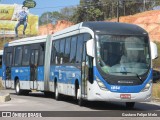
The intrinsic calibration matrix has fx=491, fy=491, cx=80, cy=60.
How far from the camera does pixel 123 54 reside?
18.2 m

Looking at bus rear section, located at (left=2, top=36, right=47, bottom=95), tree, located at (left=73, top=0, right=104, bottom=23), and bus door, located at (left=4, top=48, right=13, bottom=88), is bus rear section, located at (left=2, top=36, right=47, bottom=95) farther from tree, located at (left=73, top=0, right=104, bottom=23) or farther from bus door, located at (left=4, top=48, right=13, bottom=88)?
tree, located at (left=73, top=0, right=104, bottom=23)

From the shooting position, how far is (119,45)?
1836cm

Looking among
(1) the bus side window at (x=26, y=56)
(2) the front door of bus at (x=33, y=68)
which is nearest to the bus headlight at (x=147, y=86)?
(2) the front door of bus at (x=33, y=68)

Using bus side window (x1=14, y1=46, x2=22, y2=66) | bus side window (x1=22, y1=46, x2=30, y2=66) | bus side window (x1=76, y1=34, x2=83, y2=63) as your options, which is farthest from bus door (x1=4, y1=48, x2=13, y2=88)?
bus side window (x1=76, y1=34, x2=83, y2=63)

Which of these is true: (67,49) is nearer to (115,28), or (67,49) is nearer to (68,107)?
(68,107)

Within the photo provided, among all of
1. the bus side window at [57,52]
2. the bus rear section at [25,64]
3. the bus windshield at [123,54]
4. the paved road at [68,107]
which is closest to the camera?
the bus windshield at [123,54]

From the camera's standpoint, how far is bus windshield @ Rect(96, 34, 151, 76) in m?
18.0

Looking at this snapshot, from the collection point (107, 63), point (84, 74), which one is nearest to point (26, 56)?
point (84, 74)

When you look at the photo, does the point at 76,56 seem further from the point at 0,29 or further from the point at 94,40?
the point at 0,29

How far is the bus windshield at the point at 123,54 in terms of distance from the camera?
59.0ft

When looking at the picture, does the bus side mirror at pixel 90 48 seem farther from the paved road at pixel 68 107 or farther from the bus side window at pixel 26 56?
the bus side window at pixel 26 56

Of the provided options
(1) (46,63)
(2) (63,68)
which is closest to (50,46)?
(1) (46,63)

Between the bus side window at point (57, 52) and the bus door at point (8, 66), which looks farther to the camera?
the bus door at point (8, 66)

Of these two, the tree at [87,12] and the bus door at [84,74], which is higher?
the tree at [87,12]
